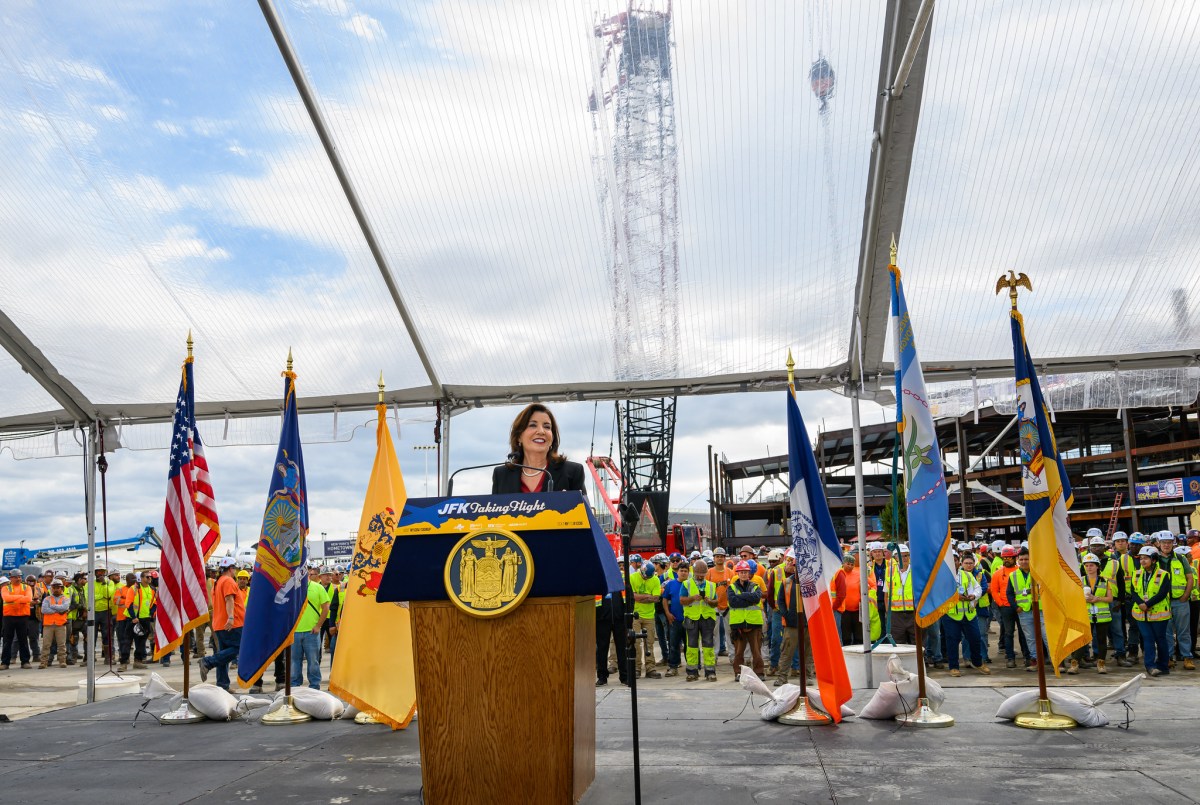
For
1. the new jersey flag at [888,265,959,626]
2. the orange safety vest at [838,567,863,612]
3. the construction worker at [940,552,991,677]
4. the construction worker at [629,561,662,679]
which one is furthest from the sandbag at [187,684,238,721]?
the construction worker at [940,552,991,677]

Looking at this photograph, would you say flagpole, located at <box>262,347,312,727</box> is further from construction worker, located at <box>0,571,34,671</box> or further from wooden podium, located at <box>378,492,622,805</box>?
construction worker, located at <box>0,571,34,671</box>

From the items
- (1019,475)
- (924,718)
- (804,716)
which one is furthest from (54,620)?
(1019,475)

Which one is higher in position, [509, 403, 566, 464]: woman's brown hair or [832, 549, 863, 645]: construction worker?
[509, 403, 566, 464]: woman's brown hair

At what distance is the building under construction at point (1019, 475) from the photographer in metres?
26.1

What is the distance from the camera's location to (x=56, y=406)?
9828 mm

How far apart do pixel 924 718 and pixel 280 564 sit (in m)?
5.29

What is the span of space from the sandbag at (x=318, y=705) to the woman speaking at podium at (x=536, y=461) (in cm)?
383

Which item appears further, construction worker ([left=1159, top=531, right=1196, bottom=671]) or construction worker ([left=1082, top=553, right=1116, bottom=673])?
construction worker ([left=1082, top=553, right=1116, bottom=673])

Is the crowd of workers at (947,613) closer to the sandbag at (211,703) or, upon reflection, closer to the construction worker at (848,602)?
the construction worker at (848,602)

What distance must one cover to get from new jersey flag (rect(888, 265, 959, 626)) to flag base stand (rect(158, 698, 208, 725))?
19.8 feet

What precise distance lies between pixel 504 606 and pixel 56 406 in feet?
26.4

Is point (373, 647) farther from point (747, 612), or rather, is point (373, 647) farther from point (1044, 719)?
point (747, 612)

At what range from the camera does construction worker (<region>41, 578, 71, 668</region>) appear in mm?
17156

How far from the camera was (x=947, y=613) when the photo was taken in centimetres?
1209
